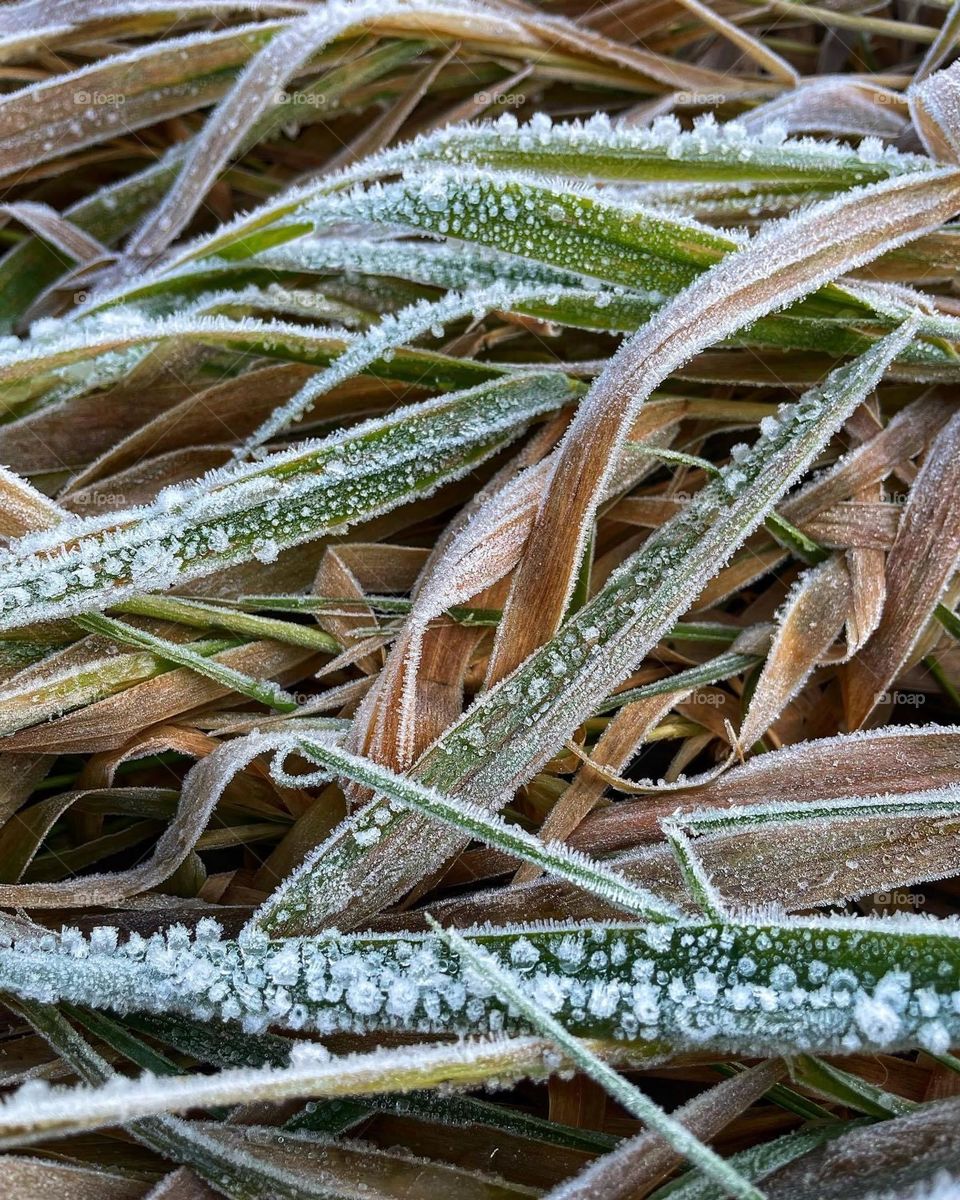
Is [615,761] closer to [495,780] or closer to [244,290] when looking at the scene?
[495,780]

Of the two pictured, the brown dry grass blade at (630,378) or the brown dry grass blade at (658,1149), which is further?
the brown dry grass blade at (630,378)

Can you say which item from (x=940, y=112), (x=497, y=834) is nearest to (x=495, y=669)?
(x=497, y=834)

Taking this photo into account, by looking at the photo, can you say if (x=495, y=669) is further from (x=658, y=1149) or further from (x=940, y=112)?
(x=940, y=112)

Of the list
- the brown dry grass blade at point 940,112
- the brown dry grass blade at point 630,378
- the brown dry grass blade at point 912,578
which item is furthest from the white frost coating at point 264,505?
the brown dry grass blade at point 940,112

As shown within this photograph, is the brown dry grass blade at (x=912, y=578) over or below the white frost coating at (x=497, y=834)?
over

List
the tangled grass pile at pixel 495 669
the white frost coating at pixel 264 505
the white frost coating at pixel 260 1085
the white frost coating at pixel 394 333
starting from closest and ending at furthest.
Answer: the white frost coating at pixel 260 1085 < the tangled grass pile at pixel 495 669 < the white frost coating at pixel 264 505 < the white frost coating at pixel 394 333

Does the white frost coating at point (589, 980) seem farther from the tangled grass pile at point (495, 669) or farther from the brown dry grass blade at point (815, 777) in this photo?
the brown dry grass blade at point (815, 777)

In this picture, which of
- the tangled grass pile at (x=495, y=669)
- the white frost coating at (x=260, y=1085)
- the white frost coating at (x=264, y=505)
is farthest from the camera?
the white frost coating at (x=264, y=505)
